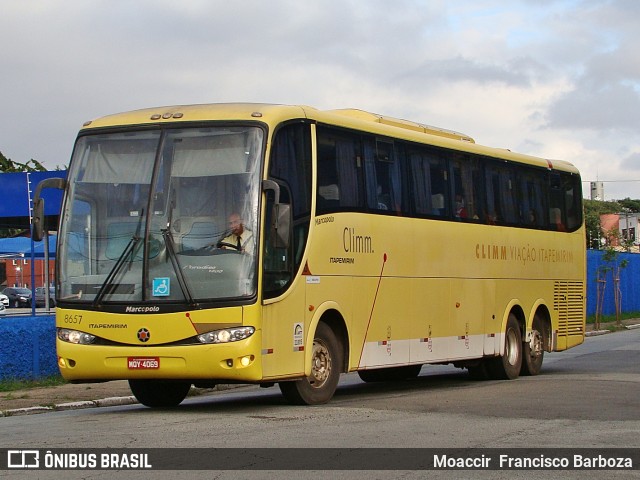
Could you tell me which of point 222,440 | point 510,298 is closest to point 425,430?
point 222,440

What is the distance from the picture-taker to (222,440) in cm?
1136

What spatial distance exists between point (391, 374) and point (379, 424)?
28.5 feet

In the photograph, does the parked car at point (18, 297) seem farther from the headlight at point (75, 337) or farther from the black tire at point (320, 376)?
the headlight at point (75, 337)

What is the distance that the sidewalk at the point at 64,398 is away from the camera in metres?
16.7

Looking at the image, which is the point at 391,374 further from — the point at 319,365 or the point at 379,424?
the point at 379,424

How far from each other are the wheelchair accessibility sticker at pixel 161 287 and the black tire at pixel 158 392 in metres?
2.09

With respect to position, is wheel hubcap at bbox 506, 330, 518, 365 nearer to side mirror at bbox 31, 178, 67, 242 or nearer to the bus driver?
the bus driver

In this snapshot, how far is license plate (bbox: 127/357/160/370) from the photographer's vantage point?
13.8 meters

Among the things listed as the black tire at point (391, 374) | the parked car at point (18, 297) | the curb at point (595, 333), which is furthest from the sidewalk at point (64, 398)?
the parked car at point (18, 297)

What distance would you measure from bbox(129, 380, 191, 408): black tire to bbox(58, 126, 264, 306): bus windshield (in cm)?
192

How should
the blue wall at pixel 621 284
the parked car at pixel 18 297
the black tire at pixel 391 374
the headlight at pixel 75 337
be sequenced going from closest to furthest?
the headlight at pixel 75 337 → the black tire at pixel 391 374 → the blue wall at pixel 621 284 → the parked car at pixel 18 297

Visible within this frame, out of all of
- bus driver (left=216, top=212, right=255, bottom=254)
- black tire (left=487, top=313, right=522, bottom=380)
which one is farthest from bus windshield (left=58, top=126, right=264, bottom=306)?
black tire (left=487, top=313, right=522, bottom=380)

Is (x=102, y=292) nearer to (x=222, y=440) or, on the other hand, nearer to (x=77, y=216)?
(x=77, y=216)

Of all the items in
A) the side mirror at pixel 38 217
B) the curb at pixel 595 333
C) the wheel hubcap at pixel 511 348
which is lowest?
the curb at pixel 595 333
